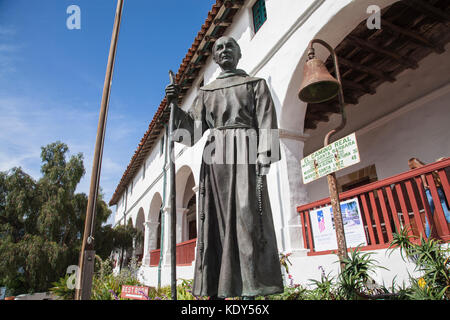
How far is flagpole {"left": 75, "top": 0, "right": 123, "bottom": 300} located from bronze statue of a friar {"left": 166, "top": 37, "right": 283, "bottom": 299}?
0.56 metres

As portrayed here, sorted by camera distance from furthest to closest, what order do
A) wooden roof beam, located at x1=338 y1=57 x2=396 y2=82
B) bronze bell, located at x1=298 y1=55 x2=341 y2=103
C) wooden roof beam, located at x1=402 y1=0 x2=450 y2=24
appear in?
wooden roof beam, located at x1=338 y1=57 x2=396 y2=82 < wooden roof beam, located at x1=402 y1=0 x2=450 y2=24 < bronze bell, located at x1=298 y1=55 x2=341 y2=103

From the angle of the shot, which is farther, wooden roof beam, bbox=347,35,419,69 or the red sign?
wooden roof beam, bbox=347,35,419,69

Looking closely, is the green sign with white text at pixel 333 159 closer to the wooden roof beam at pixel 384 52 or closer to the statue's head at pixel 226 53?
the statue's head at pixel 226 53

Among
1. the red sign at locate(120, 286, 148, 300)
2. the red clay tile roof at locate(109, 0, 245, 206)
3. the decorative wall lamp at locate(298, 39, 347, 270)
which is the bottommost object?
the red sign at locate(120, 286, 148, 300)

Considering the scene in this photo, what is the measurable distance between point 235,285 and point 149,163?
13866 mm

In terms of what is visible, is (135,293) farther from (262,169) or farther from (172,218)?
(262,169)

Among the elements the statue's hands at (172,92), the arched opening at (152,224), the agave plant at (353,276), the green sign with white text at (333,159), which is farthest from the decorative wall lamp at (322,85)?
the arched opening at (152,224)

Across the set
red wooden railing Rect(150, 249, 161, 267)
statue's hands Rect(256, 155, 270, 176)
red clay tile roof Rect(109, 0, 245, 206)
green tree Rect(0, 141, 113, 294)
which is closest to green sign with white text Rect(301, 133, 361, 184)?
statue's hands Rect(256, 155, 270, 176)

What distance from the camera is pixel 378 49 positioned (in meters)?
5.33

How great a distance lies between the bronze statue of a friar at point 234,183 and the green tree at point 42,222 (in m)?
8.76

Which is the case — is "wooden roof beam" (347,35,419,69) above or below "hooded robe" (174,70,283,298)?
above

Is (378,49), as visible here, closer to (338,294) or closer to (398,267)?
(398,267)

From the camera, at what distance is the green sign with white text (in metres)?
2.63

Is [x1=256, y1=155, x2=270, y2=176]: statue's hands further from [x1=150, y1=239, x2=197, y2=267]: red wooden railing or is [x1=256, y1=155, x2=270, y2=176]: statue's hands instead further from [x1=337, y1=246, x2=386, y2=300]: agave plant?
[x1=150, y1=239, x2=197, y2=267]: red wooden railing
